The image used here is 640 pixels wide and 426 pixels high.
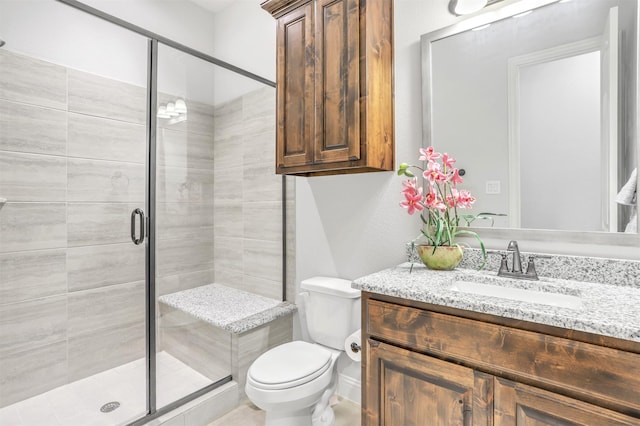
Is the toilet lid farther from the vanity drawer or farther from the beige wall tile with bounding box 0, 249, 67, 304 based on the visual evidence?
the beige wall tile with bounding box 0, 249, 67, 304

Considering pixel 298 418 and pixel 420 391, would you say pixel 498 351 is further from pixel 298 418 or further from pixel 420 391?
pixel 298 418

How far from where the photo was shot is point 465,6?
4.94 ft

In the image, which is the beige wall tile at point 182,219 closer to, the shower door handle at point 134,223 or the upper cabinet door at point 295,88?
the shower door handle at point 134,223

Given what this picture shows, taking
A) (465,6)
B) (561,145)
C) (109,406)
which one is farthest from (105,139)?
(561,145)

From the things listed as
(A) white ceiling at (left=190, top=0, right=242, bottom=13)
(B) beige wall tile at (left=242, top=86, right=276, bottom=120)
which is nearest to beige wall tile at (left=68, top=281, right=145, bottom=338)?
(B) beige wall tile at (left=242, top=86, right=276, bottom=120)

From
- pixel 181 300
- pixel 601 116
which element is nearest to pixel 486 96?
pixel 601 116

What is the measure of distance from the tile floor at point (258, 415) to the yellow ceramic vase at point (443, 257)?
39.1 inches

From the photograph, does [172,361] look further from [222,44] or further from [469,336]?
[222,44]

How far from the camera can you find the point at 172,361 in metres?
1.93

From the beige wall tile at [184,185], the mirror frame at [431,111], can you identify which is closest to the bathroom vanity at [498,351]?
the mirror frame at [431,111]

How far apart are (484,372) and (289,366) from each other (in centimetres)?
88

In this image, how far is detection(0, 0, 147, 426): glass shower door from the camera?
169 centimetres

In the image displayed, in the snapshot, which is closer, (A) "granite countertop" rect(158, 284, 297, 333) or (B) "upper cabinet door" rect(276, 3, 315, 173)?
(B) "upper cabinet door" rect(276, 3, 315, 173)

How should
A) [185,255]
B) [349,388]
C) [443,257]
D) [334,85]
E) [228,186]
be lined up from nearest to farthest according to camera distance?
[443,257], [334,85], [349,388], [185,255], [228,186]
